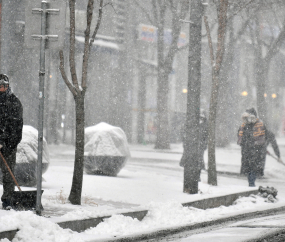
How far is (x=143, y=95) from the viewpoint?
32375 millimetres

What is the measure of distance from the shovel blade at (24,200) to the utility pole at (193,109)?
3.61 meters

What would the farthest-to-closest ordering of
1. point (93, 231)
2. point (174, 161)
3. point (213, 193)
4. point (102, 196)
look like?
point (174, 161) → point (213, 193) → point (102, 196) → point (93, 231)

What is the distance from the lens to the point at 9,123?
22.4 feet

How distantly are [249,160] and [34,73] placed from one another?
1608 cm

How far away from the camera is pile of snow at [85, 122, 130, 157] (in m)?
12.0

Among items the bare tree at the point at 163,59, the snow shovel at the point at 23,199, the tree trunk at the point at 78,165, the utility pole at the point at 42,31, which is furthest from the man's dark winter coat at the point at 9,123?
the bare tree at the point at 163,59

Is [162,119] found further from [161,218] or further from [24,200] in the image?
[24,200]

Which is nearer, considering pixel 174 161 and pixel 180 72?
pixel 174 161

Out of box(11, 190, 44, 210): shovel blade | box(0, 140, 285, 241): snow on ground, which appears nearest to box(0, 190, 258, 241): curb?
box(0, 140, 285, 241): snow on ground

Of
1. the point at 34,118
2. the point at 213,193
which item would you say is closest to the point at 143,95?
the point at 34,118

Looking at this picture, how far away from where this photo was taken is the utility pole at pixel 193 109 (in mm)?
9727

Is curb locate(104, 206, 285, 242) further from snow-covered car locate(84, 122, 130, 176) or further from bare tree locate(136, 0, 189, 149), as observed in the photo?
bare tree locate(136, 0, 189, 149)

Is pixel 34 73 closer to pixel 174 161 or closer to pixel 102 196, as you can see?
pixel 174 161

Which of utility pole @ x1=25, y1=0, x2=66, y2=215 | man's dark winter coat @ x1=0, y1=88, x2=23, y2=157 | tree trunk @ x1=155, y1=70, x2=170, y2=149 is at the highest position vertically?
utility pole @ x1=25, y1=0, x2=66, y2=215
